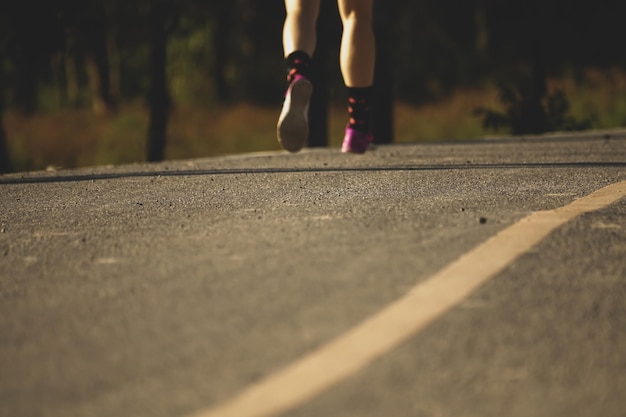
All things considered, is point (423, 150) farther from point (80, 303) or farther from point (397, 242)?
point (80, 303)

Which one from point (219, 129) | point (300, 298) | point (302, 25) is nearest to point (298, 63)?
point (302, 25)

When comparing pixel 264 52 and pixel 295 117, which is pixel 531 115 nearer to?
pixel 295 117

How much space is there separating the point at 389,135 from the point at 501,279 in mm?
9403

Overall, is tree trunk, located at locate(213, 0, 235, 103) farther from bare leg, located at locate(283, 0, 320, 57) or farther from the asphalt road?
the asphalt road

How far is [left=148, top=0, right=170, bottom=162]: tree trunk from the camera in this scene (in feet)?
56.3

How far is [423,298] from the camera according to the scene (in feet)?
10.8

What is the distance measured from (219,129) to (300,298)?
25421mm

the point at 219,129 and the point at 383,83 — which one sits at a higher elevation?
the point at 383,83

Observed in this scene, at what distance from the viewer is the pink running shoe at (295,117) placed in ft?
21.0

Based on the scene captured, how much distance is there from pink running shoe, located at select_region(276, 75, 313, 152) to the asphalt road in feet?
1.13

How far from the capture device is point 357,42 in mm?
7012

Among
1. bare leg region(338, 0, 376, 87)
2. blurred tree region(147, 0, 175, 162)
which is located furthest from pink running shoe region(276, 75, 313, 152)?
blurred tree region(147, 0, 175, 162)

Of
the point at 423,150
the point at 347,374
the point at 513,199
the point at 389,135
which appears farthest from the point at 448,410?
the point at 389,135

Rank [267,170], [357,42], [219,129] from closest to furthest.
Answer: [357,42] → [267,170] → [219,129]
